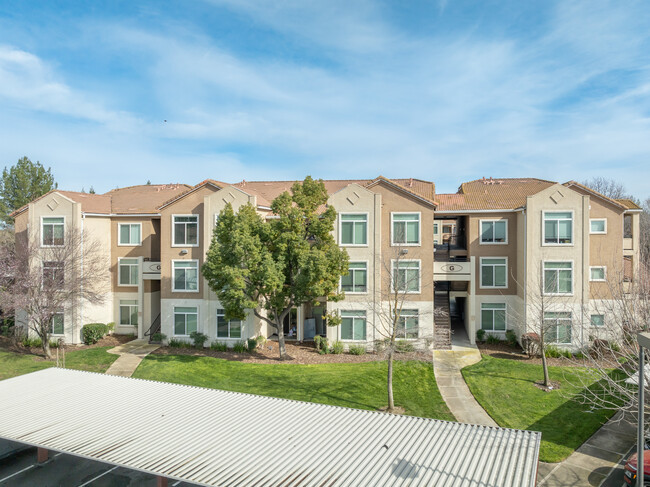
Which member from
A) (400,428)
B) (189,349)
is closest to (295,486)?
(400,428)

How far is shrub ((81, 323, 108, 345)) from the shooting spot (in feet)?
89.9

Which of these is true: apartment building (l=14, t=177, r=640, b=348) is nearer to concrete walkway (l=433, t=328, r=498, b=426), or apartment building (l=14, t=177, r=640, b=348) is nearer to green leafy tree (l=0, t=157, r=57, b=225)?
concrete walkway (l=433, t=328, r=498, b=426)

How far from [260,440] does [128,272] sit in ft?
72.1

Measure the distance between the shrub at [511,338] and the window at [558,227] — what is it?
5.58 m

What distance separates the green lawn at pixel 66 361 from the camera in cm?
2308

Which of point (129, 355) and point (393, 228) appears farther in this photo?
point (393, 228)

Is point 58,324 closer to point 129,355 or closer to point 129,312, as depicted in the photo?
point 129,312

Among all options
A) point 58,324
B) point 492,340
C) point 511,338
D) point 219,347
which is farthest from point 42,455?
point 511,338

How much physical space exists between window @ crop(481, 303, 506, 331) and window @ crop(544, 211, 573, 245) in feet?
15.9

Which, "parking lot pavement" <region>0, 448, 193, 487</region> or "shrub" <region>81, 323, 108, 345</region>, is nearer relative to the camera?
"parking lot pavement" <region>0, 448, 193, 487</region>

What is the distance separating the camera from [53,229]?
28109mm

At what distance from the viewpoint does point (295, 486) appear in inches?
361

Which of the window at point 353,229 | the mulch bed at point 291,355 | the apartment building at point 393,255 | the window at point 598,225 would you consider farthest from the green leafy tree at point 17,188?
the window at point 598,225

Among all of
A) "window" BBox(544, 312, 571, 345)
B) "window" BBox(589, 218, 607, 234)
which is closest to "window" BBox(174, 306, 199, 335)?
"window" BBox(544, 312, 571, 345)
